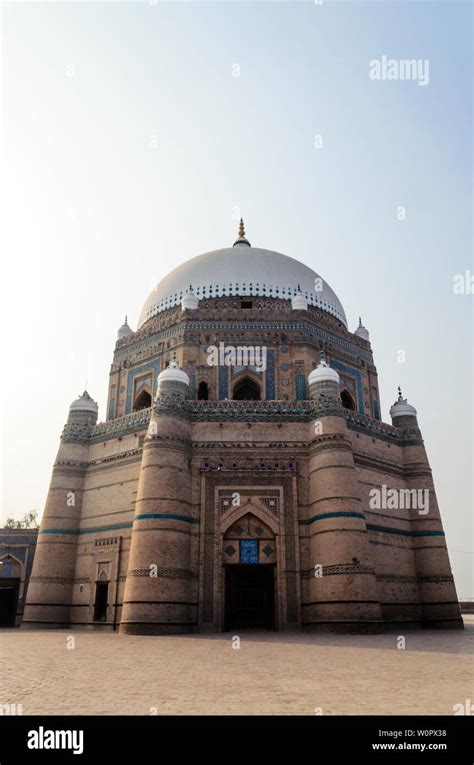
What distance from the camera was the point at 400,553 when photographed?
16625 mm

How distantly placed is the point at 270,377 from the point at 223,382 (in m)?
1.46

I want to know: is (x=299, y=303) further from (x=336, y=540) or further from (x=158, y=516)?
(x=158, y=516)

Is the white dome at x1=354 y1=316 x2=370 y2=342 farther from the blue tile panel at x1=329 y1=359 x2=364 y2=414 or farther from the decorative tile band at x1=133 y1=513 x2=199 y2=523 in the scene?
the decorative tile band at x1=133 y1=513 x2=199 y2=523

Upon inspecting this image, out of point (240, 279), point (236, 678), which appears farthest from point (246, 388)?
point (236, 678)

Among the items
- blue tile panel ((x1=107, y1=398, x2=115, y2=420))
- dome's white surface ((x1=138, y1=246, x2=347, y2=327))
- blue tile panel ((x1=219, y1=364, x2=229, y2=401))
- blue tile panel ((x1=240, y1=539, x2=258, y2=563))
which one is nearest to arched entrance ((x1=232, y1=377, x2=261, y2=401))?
blue tile panel ((x1=219, y1=364, x2=229, y2=401))

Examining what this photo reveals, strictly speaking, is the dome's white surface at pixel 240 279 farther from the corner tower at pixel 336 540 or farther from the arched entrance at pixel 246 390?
the corner tower at pixel 336 540

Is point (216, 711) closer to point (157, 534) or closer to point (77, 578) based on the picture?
point (157, 534)

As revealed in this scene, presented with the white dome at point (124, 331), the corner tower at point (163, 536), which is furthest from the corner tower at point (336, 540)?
the white dome at point (124, 331)

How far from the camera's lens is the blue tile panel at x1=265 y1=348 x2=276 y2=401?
17406 millimetres

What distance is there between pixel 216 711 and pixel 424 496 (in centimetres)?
1476

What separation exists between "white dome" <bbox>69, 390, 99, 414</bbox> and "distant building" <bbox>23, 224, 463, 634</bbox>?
0.18 feet

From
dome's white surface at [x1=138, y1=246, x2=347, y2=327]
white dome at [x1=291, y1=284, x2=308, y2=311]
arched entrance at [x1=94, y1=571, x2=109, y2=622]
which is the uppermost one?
dome's white surface at [x1=138, y1=246, x2=347, y2=327]

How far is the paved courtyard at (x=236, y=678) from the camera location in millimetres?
4434

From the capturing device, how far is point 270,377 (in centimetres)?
1778
